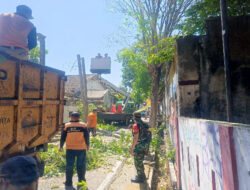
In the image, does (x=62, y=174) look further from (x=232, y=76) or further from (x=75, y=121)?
(x=232, y=76)

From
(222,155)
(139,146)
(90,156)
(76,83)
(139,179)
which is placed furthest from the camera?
(76,83)

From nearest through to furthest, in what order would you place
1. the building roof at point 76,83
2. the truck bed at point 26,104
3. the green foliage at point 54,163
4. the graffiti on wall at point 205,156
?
the graffiti on wall at point 205,156, the truck bed at point 26,104, the green foliage at point 54,163, the building roof at point 76,83

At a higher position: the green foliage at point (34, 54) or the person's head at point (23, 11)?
the green foliage at point (34, 54)

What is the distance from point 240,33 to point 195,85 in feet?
4.90

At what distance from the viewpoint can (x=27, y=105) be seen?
9.67 feet

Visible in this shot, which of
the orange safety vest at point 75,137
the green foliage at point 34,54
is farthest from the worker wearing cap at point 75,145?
the green foliage at point 34,54

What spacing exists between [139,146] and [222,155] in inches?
140

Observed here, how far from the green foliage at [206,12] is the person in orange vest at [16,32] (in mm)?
4242

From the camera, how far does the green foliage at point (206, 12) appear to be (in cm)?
566

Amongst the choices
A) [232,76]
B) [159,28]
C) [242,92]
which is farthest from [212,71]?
[159,28]

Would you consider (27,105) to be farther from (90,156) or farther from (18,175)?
(90,156)

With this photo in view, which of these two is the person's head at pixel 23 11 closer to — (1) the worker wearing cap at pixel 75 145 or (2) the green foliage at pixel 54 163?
(1) the worker wearing cap at pixel 75 145

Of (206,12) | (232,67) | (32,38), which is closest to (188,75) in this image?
(232,67)

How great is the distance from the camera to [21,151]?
9.51 feet
